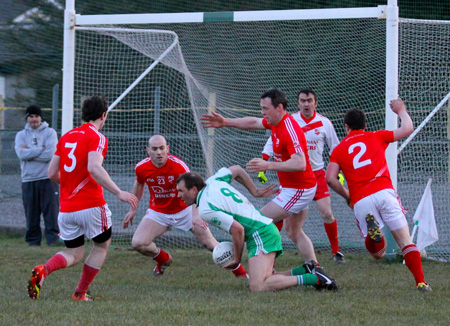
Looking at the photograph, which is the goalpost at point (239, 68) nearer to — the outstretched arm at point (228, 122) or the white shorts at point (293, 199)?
the outstretched arm at point (228, 122)

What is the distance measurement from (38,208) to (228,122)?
167 inches

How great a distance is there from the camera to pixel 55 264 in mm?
5812

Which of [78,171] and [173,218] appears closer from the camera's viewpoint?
[78,171]

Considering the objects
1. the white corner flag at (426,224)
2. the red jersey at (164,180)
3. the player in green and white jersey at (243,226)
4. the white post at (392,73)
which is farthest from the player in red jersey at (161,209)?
the white corner flag at (426,224)

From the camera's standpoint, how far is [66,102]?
9.55 m

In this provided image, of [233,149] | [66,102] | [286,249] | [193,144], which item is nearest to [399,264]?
[286,249]

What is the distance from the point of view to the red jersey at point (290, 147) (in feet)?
21.1

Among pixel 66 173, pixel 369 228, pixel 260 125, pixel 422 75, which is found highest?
pixel 422 75

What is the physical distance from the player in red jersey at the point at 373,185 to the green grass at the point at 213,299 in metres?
0.43

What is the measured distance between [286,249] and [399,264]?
6.23 ft

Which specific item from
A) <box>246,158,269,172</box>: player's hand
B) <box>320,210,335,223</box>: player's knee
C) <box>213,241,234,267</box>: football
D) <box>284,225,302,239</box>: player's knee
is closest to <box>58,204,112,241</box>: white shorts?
<box>213,241,234,267</box>: football

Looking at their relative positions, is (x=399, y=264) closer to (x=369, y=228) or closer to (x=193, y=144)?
(x=369, y=228)

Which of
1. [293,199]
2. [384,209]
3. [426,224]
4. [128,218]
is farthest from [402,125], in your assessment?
[128,218]

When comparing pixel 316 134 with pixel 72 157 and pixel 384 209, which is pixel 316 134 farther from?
pixel 72 157
